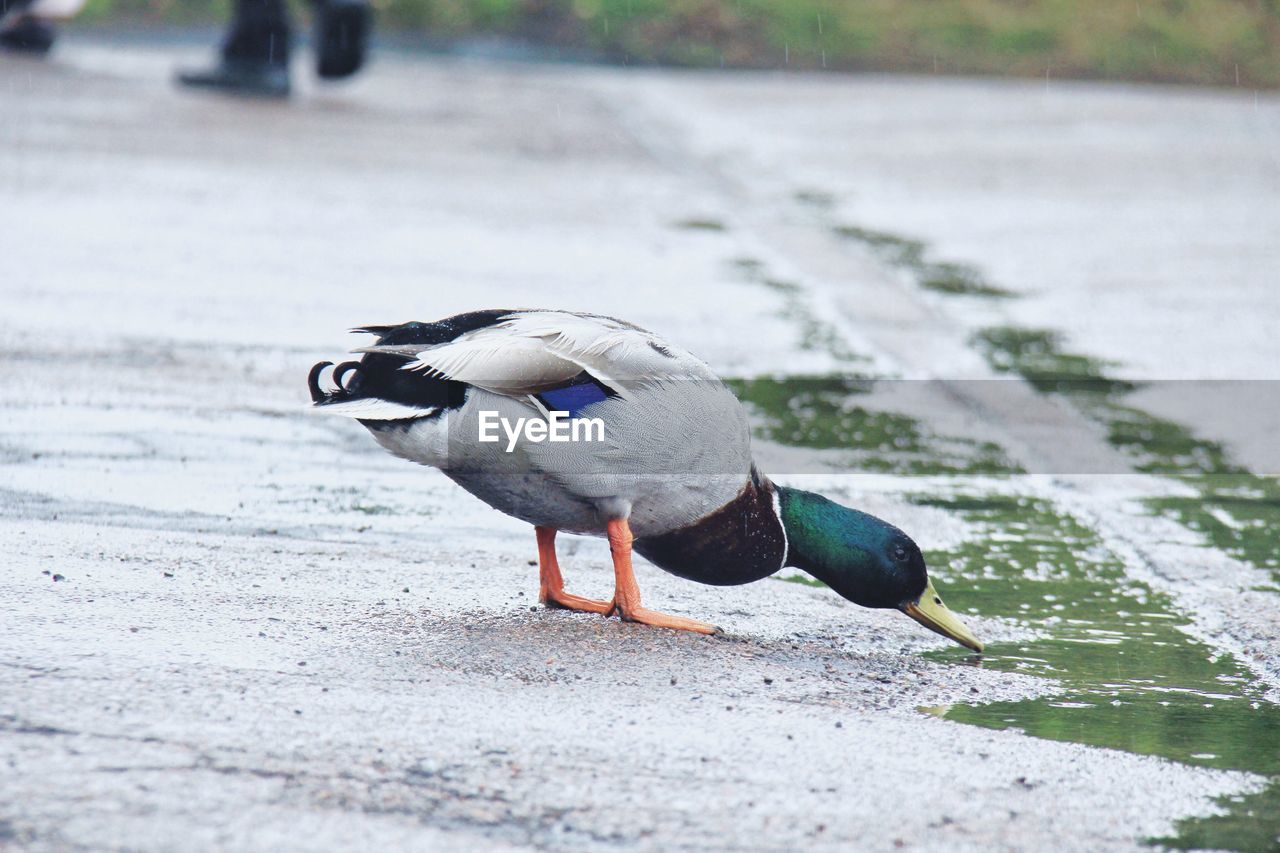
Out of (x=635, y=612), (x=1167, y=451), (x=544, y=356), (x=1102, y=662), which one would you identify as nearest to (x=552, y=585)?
(x=635, y=612)

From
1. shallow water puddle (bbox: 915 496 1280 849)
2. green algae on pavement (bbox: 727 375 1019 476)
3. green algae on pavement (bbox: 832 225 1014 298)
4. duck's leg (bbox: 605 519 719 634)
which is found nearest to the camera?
shallow water puddle (bbox: 915 496 1280 849)

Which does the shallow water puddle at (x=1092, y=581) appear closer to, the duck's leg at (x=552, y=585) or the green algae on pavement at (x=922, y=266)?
the duck's leg at (x=552, y=585)

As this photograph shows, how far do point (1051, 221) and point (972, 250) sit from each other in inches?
44.4

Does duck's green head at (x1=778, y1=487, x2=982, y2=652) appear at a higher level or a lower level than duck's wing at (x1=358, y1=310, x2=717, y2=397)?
lower

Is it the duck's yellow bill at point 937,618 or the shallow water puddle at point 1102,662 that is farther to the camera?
the duck's yellow bill at point 937,618

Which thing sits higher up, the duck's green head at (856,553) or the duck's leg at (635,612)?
the duck's green head at (856,553)

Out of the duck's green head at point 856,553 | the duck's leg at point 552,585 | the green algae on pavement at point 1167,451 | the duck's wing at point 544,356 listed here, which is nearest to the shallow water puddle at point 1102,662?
the duck's green head at point 856,553

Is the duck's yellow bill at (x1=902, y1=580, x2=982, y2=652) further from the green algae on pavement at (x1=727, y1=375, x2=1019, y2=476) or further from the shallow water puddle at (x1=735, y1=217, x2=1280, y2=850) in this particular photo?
the green algae on pavement at (x1=727, y1=375, x2=1019, y2=476)

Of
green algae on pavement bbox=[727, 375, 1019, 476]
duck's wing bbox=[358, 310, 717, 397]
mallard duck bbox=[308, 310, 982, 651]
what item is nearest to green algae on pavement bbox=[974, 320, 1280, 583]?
green algae on pavement bbox=[727, 375, 1019, 476]

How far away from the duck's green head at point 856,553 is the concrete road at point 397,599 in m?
0.16

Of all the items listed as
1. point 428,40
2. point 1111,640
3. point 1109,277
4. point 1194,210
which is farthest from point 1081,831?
point 428,40

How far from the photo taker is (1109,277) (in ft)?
32.7

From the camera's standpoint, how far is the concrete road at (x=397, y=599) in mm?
3182

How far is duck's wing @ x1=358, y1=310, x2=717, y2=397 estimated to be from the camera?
390 centimetres
